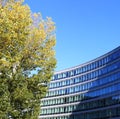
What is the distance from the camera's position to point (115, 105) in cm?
8694

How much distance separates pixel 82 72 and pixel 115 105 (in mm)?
24398

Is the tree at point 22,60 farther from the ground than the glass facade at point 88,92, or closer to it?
closer to it

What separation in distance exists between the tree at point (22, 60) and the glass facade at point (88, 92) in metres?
57.2

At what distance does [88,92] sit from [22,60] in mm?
74683

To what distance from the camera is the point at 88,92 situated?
10288cm

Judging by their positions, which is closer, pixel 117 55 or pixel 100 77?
pixel 117 55

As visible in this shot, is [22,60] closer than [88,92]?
Yes

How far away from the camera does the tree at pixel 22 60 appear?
2630 cm

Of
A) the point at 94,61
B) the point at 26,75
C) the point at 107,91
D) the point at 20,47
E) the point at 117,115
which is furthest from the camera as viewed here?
the point at 94,61

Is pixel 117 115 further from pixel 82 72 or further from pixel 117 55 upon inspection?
pixel 82 72

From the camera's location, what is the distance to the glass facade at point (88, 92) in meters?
89.4

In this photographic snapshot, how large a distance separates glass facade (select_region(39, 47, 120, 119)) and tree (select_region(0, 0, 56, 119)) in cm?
5724

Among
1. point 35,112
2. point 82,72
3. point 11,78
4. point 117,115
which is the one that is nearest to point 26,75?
point 11,78

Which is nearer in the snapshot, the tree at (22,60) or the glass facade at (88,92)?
the tree at (22,60)
